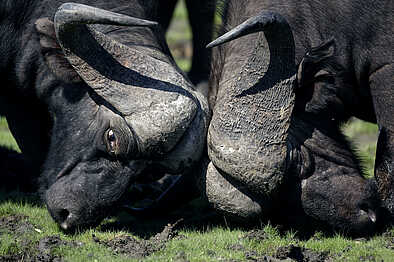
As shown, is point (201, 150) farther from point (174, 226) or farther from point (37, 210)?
point (37, 210)

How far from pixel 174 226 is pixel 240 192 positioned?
655 mm

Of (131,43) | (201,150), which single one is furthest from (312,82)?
Result: (131,43)

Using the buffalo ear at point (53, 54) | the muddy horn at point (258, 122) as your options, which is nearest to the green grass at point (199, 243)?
the muddy horn at point (258, 122)

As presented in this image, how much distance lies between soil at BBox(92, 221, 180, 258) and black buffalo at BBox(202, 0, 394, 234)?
424mm

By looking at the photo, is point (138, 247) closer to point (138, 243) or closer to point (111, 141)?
point (138, 243)

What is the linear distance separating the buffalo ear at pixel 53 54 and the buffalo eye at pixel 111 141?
58cm

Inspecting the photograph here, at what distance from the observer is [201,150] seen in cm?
580

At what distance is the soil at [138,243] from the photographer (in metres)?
5.39

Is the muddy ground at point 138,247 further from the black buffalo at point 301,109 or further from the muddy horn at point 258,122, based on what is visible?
the muddy horn at point 258,122

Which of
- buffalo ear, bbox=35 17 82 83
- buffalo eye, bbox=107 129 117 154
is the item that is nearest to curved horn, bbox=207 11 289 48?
buffalo eye, bbox=107 129 117 154

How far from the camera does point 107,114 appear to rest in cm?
569

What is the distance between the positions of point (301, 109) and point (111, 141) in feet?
4.76

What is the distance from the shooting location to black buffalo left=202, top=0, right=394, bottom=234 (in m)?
5.60

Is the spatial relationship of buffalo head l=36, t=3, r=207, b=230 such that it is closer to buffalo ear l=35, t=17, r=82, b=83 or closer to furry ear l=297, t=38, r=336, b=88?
buffalo ear l=35, t=17, r=82, b=83
